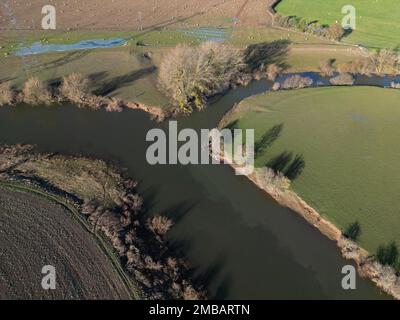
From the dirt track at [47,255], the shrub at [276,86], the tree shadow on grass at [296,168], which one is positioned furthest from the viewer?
Result: the shrub at [276,86]

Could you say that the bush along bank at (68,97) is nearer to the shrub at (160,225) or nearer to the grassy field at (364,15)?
the shrub at (160,225)

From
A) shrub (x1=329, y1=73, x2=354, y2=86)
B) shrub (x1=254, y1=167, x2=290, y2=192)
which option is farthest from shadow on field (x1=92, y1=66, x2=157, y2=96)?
shrub (x1=329, y1=73, x2=354, y2=86)

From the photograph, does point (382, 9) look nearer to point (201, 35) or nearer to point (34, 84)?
point (201, 35)

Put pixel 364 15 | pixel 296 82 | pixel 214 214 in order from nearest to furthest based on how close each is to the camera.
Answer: pixel 214 214, pixel 296 82, pixel 364 15

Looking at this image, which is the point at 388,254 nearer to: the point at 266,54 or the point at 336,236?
the point at 336,236

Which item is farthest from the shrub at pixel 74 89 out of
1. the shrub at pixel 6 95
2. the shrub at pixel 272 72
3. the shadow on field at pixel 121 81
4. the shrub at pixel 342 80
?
the shrub at pixel 342 80

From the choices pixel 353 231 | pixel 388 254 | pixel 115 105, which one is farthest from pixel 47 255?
pixel 388 254
